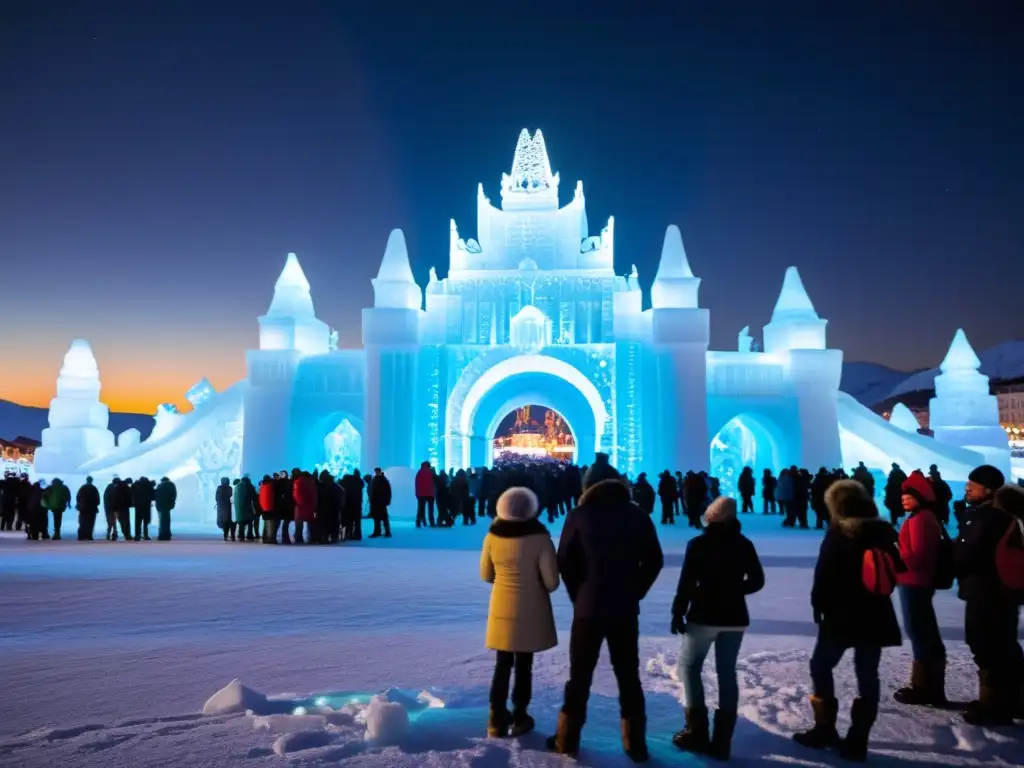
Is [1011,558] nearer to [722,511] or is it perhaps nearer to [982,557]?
[982,557]

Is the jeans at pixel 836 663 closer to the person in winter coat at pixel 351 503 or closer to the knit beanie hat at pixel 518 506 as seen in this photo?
the knit beanie hat at pixel 518 506

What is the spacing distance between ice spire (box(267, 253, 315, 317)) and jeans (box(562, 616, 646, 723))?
25045 millimetres

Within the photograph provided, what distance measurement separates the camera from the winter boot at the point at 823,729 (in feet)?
14.1

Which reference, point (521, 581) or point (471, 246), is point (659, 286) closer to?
point (471, 246)

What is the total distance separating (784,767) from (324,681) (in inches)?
119

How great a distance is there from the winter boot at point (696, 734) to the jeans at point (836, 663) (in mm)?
667

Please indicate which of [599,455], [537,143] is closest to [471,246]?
[537,143]

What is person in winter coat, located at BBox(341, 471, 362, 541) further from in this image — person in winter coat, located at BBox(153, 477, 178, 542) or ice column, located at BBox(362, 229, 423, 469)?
ice column, located at BBox(362, 229, 423, 469)

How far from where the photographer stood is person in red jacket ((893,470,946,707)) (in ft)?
16.6

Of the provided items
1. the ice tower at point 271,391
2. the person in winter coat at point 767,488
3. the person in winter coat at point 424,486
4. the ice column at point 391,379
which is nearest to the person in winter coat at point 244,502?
the person in winter coat at point 424,486

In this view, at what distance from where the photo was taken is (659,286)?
25828mm

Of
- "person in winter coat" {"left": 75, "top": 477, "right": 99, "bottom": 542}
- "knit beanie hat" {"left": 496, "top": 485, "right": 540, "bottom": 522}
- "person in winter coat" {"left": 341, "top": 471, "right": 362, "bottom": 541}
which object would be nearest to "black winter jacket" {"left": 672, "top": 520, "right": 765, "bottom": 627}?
"knit beanie hat" {"left": 496, "top": 485, "right": 540, "bottom": 522}

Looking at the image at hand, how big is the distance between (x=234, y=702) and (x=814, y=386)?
24.1 metres

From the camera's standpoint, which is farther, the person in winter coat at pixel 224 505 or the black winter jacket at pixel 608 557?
the person in winter coat at pixel 224 505
